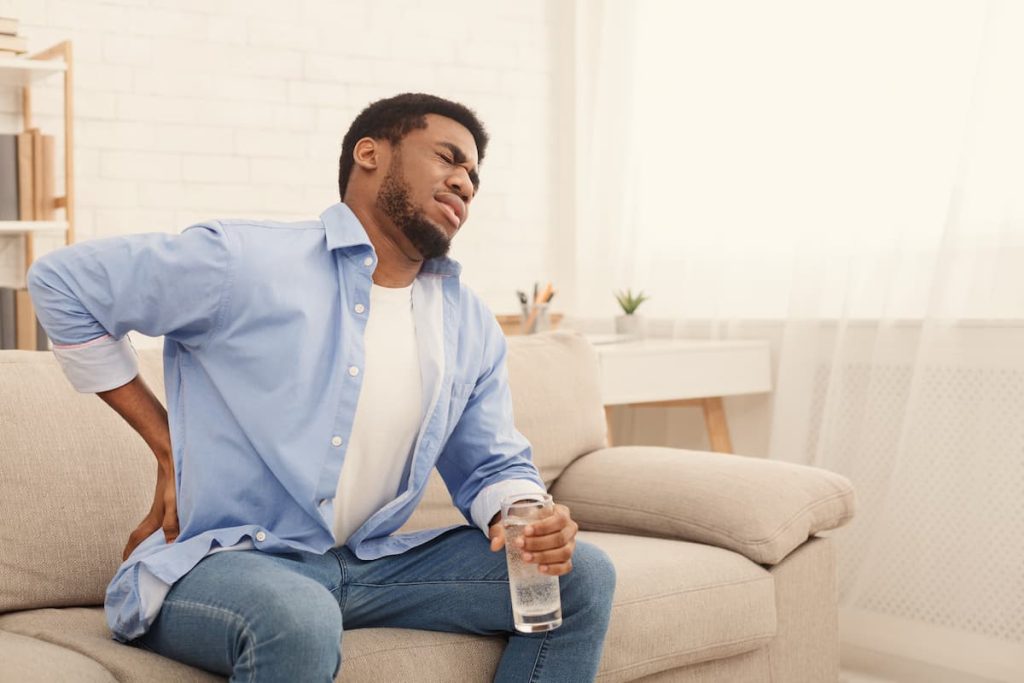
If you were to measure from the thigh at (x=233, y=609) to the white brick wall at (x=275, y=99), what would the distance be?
1931 mm

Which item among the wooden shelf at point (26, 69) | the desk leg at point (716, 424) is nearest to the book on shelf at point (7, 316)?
the wooden shelf at point (26, 69)

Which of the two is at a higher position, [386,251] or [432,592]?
[386,251]

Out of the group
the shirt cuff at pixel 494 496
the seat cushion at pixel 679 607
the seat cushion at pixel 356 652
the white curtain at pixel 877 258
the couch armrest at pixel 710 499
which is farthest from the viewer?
the white curtain at pixel 877 258

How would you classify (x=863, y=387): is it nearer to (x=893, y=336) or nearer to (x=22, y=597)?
(x=893, y=336)

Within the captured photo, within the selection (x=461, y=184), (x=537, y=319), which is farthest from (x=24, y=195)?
(x=461, y=184)

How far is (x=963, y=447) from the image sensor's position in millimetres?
2742

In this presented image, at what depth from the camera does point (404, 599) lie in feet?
5.60

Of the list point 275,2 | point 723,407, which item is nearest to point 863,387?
point 723,407

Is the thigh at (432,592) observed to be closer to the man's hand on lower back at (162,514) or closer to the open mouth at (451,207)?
the man's hand on lower back at (162,514)

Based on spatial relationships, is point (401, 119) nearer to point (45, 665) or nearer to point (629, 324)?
point (45, 665)

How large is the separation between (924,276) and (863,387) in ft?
1.04

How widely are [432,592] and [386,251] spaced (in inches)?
19.6

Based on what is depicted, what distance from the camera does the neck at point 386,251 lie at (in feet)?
5.84

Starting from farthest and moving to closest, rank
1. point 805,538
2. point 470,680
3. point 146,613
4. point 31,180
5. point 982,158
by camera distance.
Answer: point 31,180 < point 982,158 < point 805,538 < point 470,680 < point 146,613
